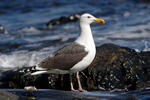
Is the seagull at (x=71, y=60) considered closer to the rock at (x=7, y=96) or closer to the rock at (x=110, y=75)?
the rock at (x=110, y=75)

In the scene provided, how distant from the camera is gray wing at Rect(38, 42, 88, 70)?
7156mm

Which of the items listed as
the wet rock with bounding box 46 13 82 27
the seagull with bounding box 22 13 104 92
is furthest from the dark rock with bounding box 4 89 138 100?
the wet rock with bounding box 46 13 82 27

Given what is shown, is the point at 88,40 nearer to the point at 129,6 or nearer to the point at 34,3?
the point at 129,6

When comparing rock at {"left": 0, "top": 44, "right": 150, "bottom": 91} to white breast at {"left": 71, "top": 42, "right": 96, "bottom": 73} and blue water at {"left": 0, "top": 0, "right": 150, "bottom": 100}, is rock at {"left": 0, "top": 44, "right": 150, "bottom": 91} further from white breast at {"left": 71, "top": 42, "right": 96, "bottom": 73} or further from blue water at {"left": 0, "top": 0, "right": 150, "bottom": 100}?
blue water at {"left": 0, "top": 0, "right": 150, "bottom": 100}

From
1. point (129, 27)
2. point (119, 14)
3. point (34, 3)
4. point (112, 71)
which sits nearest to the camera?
point (112, 71)

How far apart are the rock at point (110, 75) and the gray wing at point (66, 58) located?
38.1 inches

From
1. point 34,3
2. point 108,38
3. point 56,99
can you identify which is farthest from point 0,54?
point 34,3

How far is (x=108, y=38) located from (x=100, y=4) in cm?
998

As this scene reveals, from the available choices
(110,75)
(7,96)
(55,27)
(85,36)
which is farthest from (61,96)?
(55,27)

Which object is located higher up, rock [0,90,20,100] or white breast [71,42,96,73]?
white breast [71,42,96,73]

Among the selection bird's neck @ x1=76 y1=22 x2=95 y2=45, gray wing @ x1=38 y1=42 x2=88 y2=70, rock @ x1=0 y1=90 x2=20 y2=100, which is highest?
bird's neck @ x1=76 y1=22 x2=95 y2=45

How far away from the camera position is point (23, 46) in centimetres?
1333

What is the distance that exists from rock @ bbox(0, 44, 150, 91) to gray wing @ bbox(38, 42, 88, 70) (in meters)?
0.97

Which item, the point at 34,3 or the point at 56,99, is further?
the point at 34,3
